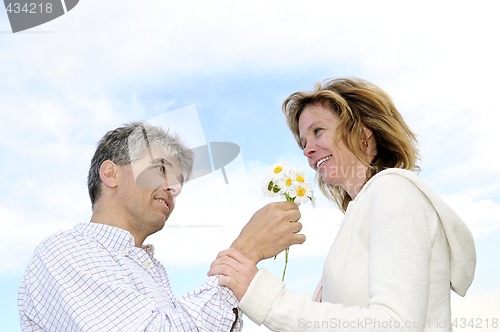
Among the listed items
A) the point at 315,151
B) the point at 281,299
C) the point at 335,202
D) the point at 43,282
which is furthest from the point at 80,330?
the point at 335,202

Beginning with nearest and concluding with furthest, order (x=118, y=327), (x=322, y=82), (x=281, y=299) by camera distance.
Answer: (x=281, y=299) → (x=118, y=327) → (x=322, y=82)

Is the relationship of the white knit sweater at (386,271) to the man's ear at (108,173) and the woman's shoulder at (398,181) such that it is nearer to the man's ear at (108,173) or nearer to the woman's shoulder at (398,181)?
the woman's shoulder at (398,181)

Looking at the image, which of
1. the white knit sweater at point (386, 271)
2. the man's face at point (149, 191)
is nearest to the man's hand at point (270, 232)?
the white knit sweater at point (386, 271)

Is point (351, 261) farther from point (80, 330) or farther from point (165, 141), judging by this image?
point (165, 141)

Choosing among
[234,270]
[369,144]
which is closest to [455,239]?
A: [369,144]

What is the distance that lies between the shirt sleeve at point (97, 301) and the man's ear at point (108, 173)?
72 cm

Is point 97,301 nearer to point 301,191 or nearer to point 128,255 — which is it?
point 128,255

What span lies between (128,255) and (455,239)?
69.1 inches

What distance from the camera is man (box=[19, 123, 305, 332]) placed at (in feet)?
8.73

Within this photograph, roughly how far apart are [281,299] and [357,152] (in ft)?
3.10

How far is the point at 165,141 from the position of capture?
12.9ft

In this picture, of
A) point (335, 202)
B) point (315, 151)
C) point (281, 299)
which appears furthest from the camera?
point (335, 202)

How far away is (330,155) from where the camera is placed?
3.14 meters

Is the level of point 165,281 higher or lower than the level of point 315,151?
lower
